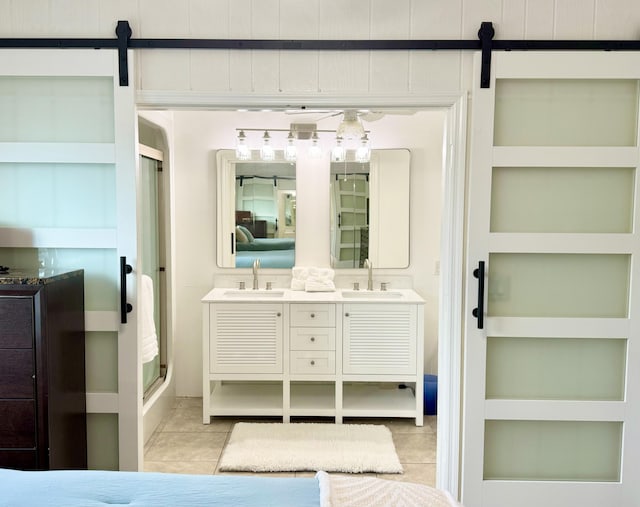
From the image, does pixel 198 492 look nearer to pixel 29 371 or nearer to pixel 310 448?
pixel 29 371

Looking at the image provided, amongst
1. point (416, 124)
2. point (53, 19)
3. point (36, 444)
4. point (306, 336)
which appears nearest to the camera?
point (36, 444)

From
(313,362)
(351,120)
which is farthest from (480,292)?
(351,120)

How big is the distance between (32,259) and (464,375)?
2.07 meters

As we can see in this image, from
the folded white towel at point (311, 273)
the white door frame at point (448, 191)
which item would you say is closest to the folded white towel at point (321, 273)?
the folded white towel at point (311, 273)

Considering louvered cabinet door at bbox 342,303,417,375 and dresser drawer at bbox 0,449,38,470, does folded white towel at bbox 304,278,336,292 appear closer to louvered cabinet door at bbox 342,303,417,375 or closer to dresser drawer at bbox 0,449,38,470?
louvered cabinet door at bbox 342,303,417,375

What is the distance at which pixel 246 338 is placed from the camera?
3.56 m

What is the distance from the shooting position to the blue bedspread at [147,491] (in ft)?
4.05

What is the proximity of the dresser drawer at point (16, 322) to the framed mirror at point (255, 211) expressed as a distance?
2.07 metres

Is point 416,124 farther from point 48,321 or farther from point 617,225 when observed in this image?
point 48,321

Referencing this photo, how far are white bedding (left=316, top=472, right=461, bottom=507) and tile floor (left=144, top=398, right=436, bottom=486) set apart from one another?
1677mm

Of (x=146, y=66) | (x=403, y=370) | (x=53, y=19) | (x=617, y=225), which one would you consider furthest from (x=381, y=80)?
(x=403, y=370)

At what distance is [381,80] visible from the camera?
7.48 ft

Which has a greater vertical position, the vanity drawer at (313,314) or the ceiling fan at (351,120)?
the ceiling fan at (351,120)

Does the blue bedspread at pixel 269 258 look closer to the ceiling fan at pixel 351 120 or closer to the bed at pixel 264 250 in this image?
the bed at pixel 264 250
